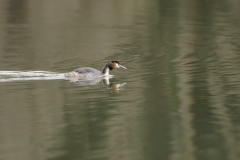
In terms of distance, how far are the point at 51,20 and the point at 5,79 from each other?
48.3 feet

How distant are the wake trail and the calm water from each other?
11cm

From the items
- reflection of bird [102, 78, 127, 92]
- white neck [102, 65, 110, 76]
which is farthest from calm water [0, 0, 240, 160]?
white neck [102, 65, 110, 76]

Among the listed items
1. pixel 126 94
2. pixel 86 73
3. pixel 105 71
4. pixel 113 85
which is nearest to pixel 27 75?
pixel 86 73

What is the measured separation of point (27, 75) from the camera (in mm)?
16797

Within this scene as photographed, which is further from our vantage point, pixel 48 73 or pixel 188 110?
pixel 48 73

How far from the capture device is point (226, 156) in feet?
33.8

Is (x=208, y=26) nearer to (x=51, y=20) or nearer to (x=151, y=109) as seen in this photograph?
(x=51, y=20)

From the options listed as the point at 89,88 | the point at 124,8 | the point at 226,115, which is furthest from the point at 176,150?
the point at 124,8

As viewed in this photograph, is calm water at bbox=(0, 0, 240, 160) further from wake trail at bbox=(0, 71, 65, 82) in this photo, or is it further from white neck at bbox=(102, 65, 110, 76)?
white neck at bbox=(102, 65, 110, 76)

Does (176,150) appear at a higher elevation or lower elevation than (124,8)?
lower

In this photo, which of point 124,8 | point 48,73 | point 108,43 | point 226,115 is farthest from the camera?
point 124,8

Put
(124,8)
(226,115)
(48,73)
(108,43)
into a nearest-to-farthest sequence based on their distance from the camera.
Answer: (226,115) < (48,73) < (108,43) < (124,8)

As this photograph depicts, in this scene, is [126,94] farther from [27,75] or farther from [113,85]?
[27,75]

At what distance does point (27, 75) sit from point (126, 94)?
3031mm
